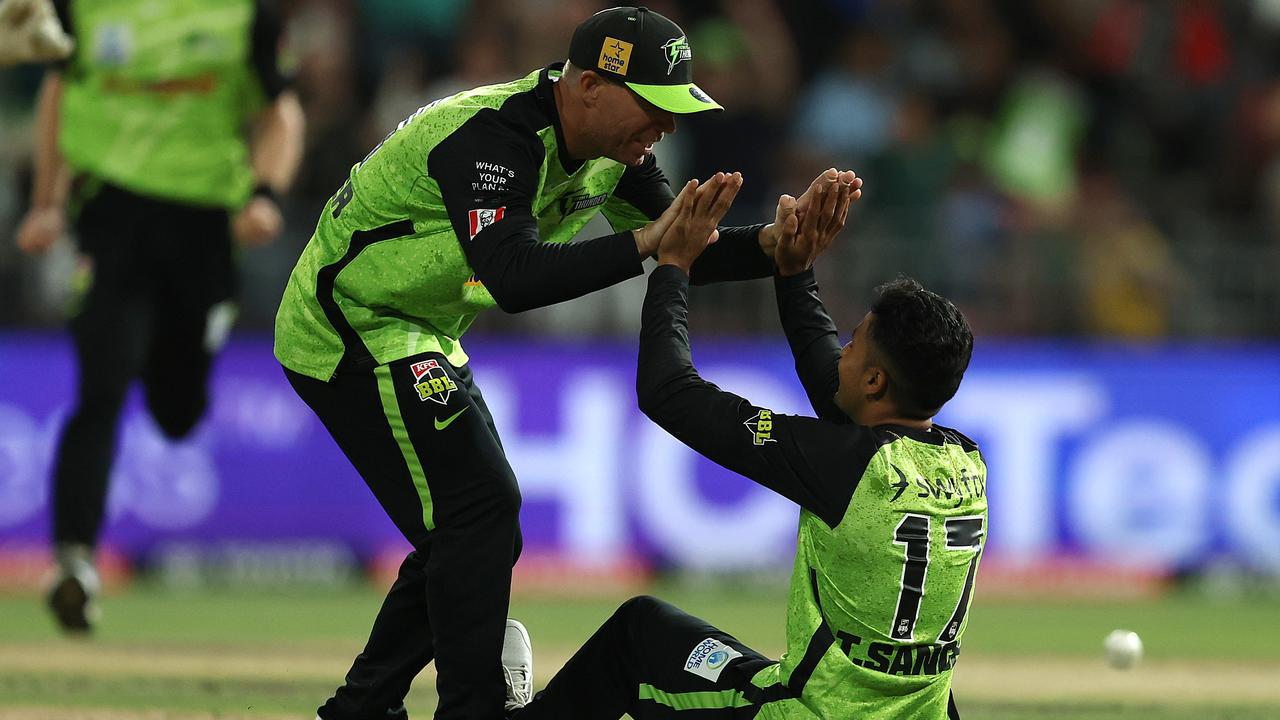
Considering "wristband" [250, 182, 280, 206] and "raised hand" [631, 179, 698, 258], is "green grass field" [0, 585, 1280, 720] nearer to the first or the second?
"wristband" [250, 182, 280, 206]

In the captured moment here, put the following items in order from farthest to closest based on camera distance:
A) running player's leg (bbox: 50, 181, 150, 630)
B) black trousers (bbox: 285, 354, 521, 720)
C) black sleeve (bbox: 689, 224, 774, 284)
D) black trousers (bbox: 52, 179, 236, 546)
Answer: black trousers (bbox: 52, 179, 236, 546) < running player's leg (bbox: 50, 181, 150, 630) < black sleeve (bbox: 689, 224, 774, 284) < black trousers (bbox: 285, 354, 521, 720)

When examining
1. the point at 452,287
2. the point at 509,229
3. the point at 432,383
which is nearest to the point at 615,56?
the point at 509,229

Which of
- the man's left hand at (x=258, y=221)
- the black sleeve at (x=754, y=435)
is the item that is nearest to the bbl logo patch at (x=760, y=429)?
the black sleeve at (x=754, y=435)

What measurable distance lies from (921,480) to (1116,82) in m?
11.0

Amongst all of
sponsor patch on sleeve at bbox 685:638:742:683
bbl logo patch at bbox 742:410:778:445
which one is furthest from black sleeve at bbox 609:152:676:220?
sponsor patch on sleeve at bbox 685:638:742:683

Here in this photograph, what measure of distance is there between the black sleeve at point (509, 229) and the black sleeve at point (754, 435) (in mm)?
235

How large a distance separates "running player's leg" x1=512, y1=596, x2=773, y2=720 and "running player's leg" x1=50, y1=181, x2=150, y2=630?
132 inches

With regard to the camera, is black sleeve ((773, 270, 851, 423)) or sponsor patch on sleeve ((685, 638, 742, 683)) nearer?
sponsor patch on sleeve ((685, 638, 742, 683))

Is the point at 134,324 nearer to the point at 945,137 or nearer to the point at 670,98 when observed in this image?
the point at 670,98

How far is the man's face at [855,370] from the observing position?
4.59 metres

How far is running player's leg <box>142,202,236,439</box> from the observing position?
830 centimetres

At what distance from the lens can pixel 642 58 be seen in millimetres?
5027

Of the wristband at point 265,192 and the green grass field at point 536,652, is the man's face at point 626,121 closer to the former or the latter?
the green grass field at point 536,652

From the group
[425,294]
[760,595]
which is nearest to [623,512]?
[760,595]
